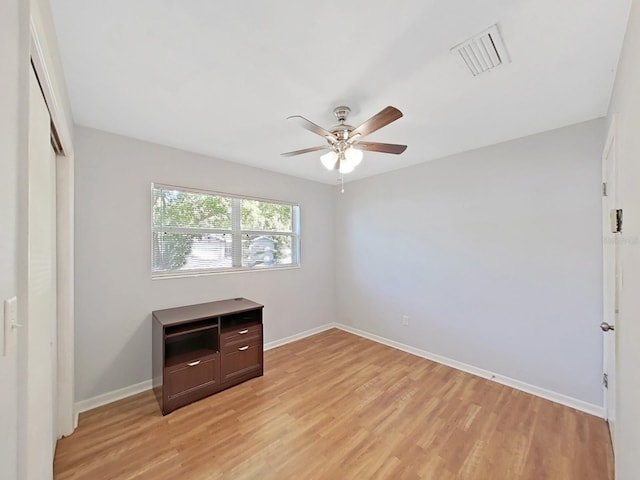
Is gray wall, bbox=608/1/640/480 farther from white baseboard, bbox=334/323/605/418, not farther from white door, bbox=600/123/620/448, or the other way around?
white baseboard, bbox=334/323/605/418

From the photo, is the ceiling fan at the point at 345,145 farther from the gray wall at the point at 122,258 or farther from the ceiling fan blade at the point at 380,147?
the gray wall at the point at 122,258

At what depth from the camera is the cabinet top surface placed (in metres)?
2.47

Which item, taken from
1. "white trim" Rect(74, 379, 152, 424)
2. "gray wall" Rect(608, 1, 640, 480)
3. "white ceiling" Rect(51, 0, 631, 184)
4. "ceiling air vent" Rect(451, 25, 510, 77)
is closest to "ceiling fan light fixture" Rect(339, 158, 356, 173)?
"white ceiling" Rect(51, 0, 631, 184)

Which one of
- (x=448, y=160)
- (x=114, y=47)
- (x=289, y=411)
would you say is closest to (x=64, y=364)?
(x=289, y=411)

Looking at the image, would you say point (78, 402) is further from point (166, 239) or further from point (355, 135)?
point (355, 135)

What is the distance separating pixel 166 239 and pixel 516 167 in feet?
11.9

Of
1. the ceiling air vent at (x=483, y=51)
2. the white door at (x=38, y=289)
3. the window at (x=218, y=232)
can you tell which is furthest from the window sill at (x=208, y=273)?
the ceiling air vent at (x=483, y=51)

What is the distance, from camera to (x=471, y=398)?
97.5 inches

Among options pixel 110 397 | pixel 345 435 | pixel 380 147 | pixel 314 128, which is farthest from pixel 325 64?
pixel 110 397

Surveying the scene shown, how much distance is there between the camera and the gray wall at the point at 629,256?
3.60 ft

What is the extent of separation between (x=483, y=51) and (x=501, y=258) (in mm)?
2031

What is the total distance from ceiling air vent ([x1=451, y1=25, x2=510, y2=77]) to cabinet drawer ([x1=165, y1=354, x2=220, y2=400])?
9.77 ft

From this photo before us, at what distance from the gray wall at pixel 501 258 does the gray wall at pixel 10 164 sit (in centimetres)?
336

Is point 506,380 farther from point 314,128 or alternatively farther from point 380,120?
point 314,128
